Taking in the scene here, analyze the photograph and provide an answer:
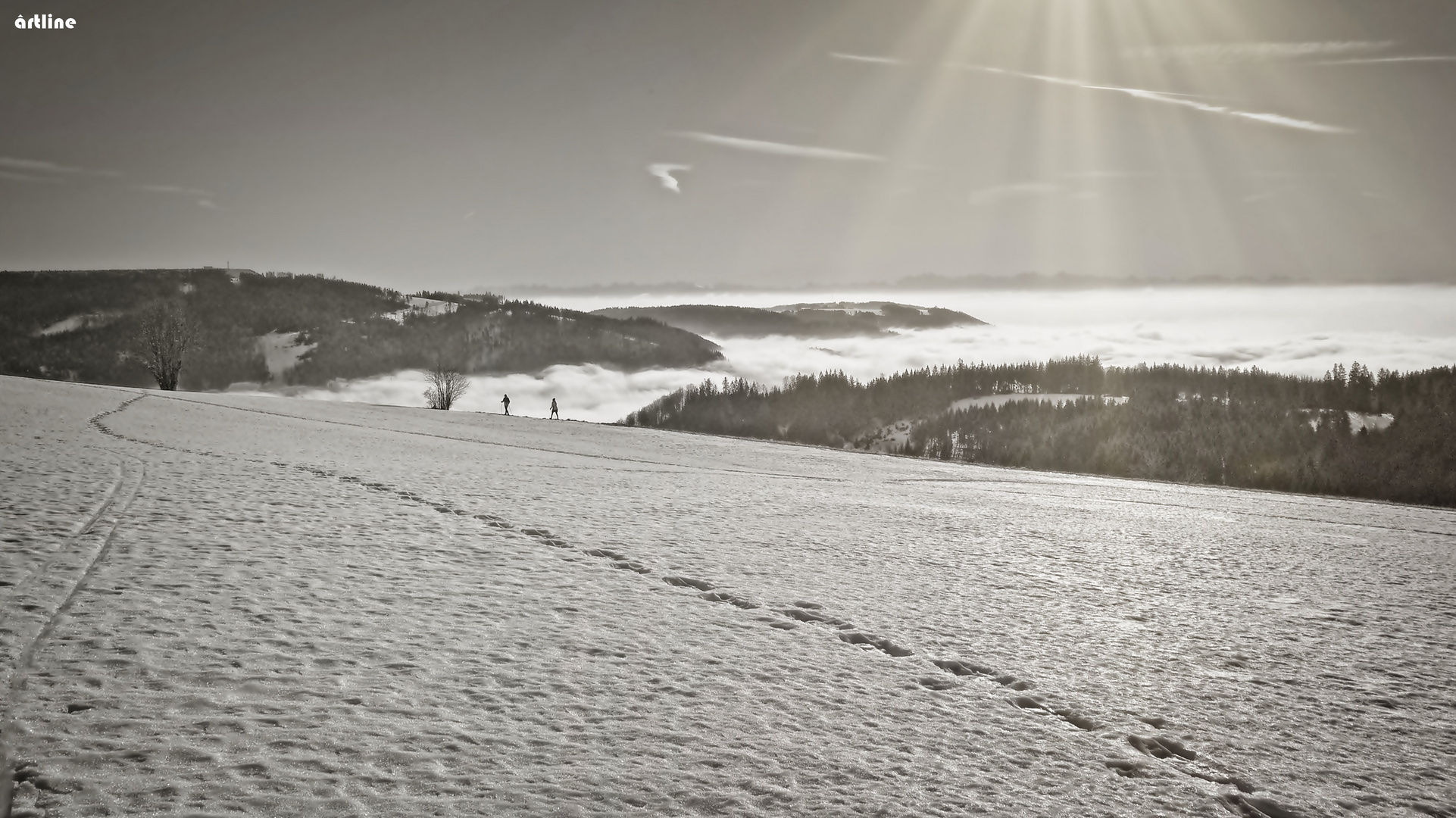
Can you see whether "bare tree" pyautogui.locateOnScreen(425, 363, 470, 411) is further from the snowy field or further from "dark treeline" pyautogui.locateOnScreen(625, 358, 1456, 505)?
the snowy field

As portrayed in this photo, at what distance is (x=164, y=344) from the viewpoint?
226ft

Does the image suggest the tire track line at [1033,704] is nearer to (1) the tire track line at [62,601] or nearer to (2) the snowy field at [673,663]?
(2) the snowy field at [673,663]

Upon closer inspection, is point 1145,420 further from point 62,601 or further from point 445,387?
point 62,601

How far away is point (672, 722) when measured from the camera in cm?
482

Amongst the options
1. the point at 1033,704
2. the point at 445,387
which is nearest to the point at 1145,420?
the point at 445,387

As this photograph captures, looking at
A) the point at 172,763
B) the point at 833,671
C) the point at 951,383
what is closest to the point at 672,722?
the point at 833,671

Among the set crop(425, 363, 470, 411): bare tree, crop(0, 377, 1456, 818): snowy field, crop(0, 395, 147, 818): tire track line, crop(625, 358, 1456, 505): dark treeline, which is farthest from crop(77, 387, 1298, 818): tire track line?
crop(425, 363, 470, 411): bare tree

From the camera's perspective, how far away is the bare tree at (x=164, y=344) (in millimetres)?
68938

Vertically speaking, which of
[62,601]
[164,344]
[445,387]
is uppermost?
[164,344]

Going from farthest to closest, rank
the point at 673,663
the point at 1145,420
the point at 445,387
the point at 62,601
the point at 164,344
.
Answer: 1. the point at 1145,420
2. the point at 445,387
3. the point at 164,344
4. the point at 62,601
5. the point at 673,663

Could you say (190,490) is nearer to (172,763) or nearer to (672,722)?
(172,763)

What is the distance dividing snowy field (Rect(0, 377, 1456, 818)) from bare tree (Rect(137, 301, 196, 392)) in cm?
6559

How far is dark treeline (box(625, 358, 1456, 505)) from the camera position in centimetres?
6956

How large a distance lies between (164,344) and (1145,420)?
105 metres
